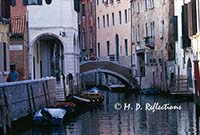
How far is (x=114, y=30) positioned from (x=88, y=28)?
451 centimetres

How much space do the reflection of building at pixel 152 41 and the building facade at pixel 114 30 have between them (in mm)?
2222

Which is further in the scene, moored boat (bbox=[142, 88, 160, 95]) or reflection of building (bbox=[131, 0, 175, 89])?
moored boat (bbox=[142, 88, 160, 95])

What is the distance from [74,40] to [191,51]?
7.06 metres

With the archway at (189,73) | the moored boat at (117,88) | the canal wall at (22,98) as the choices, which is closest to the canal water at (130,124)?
the canal wall at (22,98)

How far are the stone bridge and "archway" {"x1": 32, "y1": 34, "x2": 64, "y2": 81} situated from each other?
46.0ft

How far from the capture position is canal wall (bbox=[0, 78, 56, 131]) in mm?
A: 20078

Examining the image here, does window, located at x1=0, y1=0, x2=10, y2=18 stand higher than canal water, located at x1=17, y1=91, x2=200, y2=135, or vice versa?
window, located at x1=0, y1=0, x2=10, y2=18

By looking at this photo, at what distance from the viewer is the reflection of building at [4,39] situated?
26.6m

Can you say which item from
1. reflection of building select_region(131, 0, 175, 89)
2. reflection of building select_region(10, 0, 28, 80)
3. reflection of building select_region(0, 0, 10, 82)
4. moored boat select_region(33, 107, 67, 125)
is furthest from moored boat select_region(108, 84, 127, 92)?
moored boat select_region(33, 107, 67, 125)

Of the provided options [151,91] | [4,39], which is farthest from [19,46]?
[151,91]

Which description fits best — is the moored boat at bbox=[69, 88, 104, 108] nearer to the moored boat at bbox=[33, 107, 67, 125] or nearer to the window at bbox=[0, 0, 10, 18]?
the window at bbox=[0, 0, 10, 18]

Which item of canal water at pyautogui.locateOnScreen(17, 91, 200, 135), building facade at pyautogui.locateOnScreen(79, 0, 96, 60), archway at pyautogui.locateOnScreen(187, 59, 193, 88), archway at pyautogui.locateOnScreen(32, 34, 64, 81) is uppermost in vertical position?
building facade at pyautogui.locateOnScreen(79, 0, 96, 60)

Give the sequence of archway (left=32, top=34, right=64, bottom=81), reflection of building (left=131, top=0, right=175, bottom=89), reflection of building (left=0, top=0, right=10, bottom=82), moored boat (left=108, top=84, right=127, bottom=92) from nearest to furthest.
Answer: reflection of building (left=0, top=0, right=10, bottom=82), archway (left=32, top=34, right=64, bottom=81), reflection of building (left=131, top=0, right=175, bottom=89), moored boat (left=108, top=84, right=127, bottom=92)

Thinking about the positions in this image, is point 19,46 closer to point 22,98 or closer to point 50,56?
point 22,98
